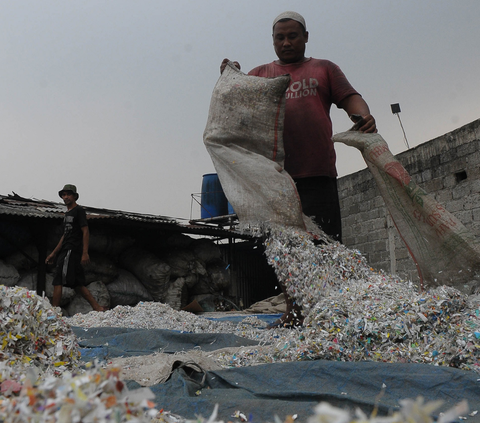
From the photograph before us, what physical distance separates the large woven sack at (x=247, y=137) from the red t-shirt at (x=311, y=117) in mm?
165

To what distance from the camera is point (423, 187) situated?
5.29 meters

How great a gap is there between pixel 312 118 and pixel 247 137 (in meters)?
0.51

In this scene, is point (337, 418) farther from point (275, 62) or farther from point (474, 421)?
point (275, 62)

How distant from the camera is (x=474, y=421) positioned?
121cm

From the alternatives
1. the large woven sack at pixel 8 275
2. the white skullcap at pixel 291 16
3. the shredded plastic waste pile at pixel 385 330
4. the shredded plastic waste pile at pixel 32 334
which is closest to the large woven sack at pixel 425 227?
the shredded plastic waste pile at pixel 385 330

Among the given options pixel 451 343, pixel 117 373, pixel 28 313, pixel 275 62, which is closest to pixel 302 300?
pixel 451 343

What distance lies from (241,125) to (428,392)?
2.23m

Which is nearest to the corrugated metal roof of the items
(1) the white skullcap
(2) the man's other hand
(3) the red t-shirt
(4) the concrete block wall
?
(4) the concrete block wall

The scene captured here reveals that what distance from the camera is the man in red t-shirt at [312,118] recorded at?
11.2 feet

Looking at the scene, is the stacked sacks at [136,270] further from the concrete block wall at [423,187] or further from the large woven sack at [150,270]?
the concrete block wall at [423,187]

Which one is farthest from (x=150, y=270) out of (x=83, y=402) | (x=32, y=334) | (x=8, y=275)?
(x=83, y=402)

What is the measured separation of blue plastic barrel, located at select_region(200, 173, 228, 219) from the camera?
9.70 metres

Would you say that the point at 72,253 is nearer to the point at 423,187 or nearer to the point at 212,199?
the point at 423,187

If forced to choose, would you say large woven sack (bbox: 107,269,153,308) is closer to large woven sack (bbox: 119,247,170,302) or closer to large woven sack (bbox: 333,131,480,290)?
large woven sack (bbox: 119,247,170,302)
